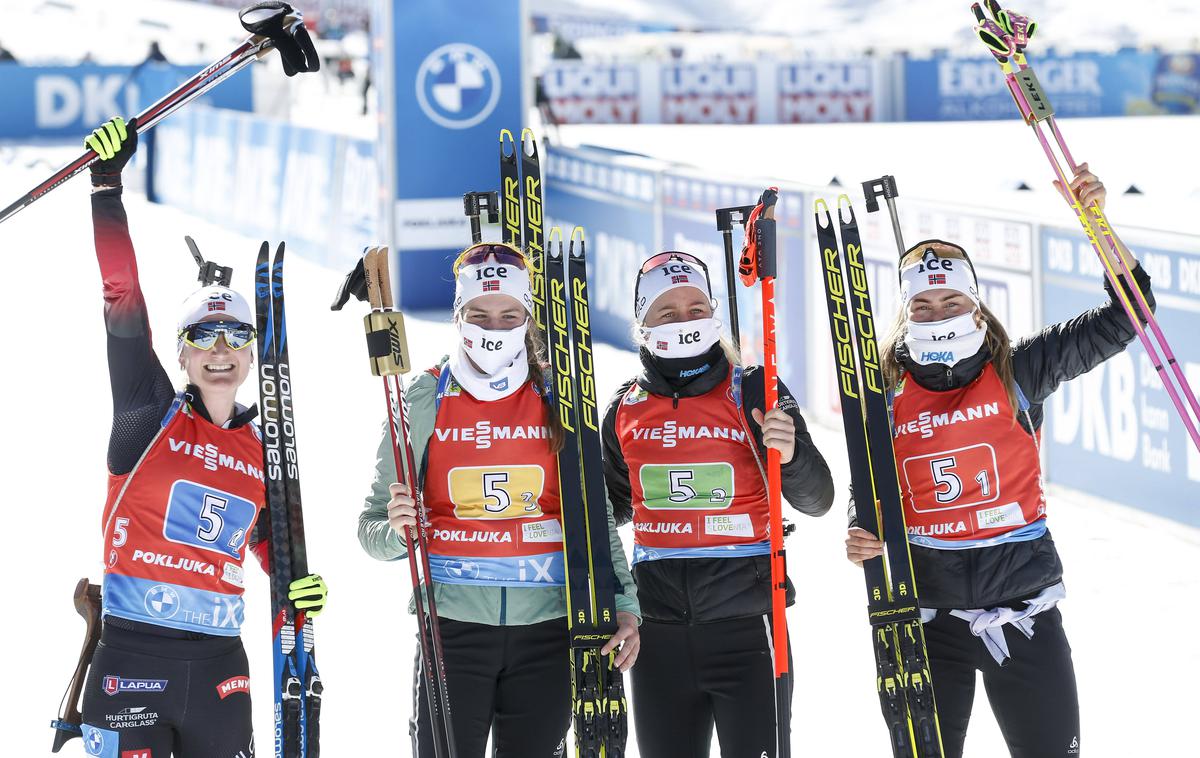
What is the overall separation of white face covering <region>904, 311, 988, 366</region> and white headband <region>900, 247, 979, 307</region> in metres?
0.09

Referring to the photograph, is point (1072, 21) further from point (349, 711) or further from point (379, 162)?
point (349, 711)

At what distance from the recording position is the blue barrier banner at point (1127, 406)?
830cm

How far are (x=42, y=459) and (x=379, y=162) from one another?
21.3 feet

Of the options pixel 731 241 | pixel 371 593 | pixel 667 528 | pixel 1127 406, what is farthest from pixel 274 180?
pixel 667 528

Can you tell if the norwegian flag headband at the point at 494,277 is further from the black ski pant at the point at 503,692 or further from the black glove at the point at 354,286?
the black ski pant at the point at 503,692

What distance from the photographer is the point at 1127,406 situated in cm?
870

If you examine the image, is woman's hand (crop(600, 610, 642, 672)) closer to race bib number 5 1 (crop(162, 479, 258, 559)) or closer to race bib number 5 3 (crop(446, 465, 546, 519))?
race bib number 5 3 (crop(446, 465, 546, 519))

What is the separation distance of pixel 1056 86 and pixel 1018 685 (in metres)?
29.3

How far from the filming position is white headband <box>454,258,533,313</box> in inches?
167

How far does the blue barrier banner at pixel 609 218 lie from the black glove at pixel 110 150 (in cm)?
925

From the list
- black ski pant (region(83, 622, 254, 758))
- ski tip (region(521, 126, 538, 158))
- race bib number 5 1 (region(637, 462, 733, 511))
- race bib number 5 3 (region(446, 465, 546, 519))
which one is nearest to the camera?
black ski pant (region(83, 622, 254, 758))

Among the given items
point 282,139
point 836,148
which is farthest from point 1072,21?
point 282,139

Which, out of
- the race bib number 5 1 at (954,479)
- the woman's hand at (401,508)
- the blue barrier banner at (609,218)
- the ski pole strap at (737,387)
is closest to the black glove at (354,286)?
the woman's hand at (401,508)

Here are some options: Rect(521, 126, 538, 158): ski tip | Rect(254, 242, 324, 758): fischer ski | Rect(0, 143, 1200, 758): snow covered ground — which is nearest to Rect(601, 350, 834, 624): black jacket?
Rect(521, 126, 538, 158): ski tip
